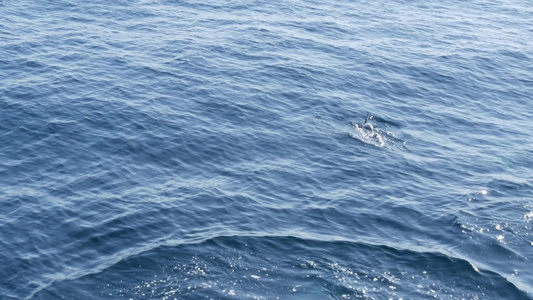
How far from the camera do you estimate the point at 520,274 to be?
45.8 metres

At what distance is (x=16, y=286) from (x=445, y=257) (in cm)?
3045

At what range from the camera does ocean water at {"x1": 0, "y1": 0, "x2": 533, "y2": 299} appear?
44500 millimetres

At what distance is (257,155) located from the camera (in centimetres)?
6109

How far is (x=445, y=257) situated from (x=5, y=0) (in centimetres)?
8093

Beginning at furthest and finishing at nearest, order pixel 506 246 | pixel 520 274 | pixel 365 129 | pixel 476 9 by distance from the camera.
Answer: pixel 476 9
pixel 365 129
pixel 506 246
pixel 520 274

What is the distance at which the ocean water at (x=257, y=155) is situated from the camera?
44500 mm

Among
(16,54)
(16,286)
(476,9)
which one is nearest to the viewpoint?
(16,286)

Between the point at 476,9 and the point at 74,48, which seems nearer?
the point at 74,48

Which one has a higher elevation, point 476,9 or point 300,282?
point 476,9

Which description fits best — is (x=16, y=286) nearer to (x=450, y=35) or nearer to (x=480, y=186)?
(x=480, y=186)

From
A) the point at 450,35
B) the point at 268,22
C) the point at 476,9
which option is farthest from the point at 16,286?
the point at 476,9

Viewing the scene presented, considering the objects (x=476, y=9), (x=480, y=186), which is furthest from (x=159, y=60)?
(x=476, y=9)

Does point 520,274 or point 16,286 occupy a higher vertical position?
point 520,274

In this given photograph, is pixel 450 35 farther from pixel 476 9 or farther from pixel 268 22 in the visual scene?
pixel 268 22
